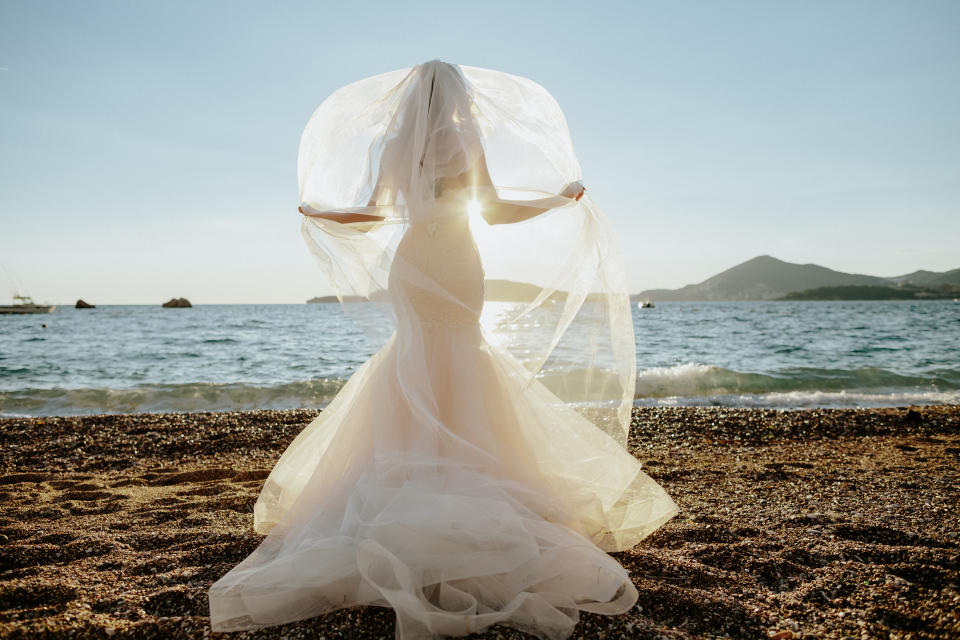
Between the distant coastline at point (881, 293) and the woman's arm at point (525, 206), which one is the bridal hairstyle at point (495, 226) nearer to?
the woman's arm at point (525, 206)

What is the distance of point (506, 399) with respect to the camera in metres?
3.01

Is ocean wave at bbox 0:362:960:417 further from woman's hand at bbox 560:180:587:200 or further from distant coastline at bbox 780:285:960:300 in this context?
distant coastline at bbox 780:285:960:300

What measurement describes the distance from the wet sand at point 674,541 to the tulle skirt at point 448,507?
0.40 feet

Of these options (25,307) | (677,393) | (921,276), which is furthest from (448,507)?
(921,276)

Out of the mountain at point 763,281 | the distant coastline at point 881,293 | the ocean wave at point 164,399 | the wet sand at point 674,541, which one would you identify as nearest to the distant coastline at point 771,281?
the mountain at point 763,281

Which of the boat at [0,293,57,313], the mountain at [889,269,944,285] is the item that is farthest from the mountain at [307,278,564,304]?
the mountain at [889,269,944,285]

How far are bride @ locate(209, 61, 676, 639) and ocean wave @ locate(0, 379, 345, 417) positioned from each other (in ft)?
25.4

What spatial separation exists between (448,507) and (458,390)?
2.86ft

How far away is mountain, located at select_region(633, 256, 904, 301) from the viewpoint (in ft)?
389

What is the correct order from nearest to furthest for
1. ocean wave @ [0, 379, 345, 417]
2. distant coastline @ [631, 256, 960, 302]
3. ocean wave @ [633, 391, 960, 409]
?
1. ocean wave @ [633, 391, 960, 409]
2. ocean wave @ [0, 379, 345, 417]
3. distant coastline @ [631, 256, 960, 302]

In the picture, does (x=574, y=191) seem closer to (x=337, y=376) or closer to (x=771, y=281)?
(x=337, y=376)

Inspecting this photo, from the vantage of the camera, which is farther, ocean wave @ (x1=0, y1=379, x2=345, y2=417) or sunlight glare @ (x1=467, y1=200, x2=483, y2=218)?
ocean wave @ (x1=0, y1=379, x2=345, y2=417)

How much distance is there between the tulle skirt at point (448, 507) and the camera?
6.56ft

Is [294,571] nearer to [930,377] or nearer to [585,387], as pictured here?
[585,387]
